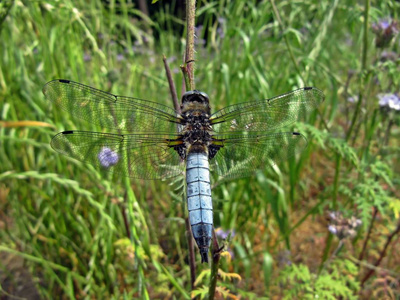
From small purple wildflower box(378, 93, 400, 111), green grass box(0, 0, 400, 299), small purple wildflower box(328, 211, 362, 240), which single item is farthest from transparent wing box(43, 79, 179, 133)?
small purple wildflower box(378, 93, 400, 111)

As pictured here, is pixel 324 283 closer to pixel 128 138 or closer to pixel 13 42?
pixel 128 138

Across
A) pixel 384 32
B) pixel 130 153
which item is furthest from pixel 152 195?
pixel 384 32

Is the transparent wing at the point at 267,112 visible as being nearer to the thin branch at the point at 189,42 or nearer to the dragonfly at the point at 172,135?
the dragonfly at the point at 172,135

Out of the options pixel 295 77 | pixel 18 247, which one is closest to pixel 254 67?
pixel 295 77

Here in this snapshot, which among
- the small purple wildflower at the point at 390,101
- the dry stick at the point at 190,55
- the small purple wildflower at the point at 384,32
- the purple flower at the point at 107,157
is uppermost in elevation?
the small purple wildflower at the point at 384,32

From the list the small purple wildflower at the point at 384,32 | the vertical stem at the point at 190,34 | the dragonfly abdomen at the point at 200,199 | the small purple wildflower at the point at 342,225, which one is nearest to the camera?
the vertical stem at the point at 190,34

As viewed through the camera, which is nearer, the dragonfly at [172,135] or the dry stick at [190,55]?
the dry stick at [190,55]

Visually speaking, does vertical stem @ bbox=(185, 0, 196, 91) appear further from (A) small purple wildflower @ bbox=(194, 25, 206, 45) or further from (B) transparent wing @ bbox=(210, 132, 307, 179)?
(B) transparent wing @ bbox=(210, 132, 307, 179)

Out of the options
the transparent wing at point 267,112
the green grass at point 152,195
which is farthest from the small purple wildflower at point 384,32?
the transparent wing at point 267,112
